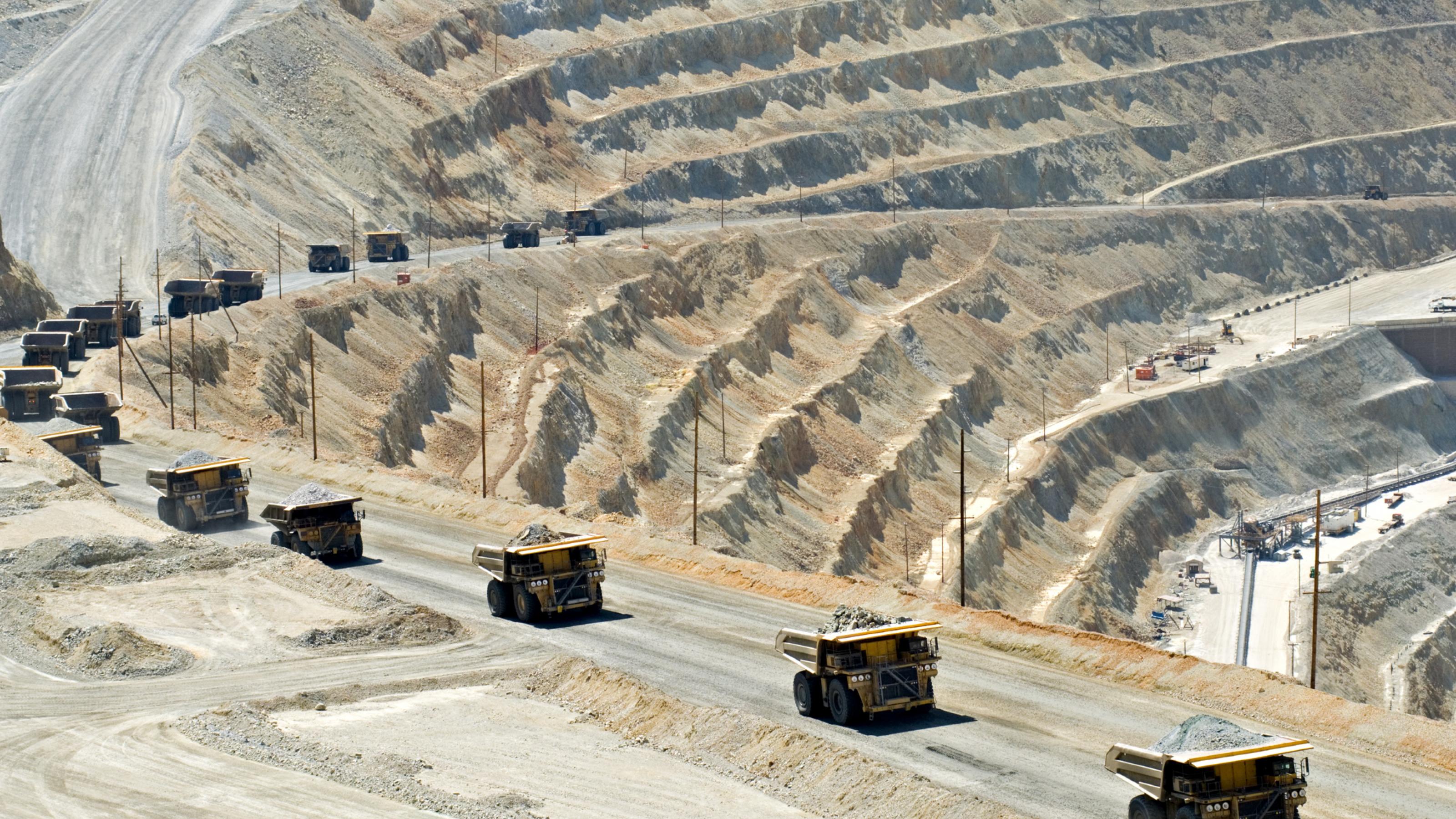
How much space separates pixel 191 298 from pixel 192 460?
93.2ft

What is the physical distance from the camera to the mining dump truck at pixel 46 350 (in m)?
64.9

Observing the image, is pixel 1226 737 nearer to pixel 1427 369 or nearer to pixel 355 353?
pixel 355 353

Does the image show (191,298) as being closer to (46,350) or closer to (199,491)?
(46,350)

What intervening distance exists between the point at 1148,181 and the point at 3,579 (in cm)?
11512

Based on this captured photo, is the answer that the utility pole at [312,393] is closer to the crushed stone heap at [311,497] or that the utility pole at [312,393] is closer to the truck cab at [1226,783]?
the crushed stone heap at [311,497]

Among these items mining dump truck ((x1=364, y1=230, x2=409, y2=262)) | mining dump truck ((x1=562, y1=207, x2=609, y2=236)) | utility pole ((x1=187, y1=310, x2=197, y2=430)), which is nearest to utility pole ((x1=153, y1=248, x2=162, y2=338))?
utility pole ((x1=187, y1=310, x2=197, y2=430))

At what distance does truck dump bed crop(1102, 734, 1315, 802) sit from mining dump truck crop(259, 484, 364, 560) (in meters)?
23.4

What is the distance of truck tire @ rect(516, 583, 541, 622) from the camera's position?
3788 centimetres

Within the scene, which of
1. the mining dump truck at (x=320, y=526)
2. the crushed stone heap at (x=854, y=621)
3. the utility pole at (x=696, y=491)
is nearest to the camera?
the crushed stone heap at (x=854, y=621)

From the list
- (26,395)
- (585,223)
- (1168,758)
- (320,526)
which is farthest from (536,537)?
(585,223)

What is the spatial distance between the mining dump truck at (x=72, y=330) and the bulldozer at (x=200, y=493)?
73.4ft

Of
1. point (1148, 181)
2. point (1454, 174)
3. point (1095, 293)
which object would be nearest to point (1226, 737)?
point (1095, 293)

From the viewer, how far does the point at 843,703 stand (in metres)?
30.4

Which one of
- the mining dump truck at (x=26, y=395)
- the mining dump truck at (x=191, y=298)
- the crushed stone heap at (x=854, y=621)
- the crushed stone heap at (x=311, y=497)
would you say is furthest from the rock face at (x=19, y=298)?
the crushed stone heap at (x=854, y=621)
